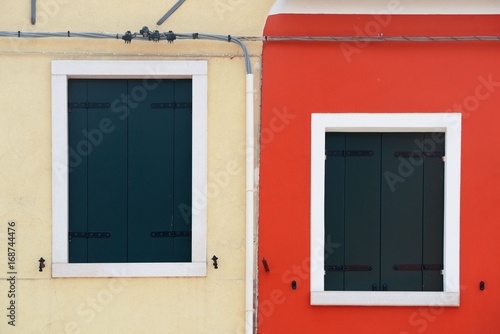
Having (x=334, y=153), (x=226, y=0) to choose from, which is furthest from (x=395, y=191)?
(x=226, y=0)

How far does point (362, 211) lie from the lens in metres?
6.34

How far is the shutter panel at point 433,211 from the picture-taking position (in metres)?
6.32

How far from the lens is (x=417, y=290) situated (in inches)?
249

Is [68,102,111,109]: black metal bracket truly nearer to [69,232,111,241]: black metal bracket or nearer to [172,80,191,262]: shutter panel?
[172,80,191,262]: shutter panel

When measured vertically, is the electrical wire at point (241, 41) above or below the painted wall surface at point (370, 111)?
above

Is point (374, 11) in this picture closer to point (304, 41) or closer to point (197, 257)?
point (304, 41)

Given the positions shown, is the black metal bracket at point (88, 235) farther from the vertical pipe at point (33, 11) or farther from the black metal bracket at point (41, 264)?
the vertical pipe at point (33, 11)

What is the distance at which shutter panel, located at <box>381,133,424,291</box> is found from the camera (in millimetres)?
6328

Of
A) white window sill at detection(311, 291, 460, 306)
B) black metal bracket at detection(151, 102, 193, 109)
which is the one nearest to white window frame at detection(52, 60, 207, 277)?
Result: black metal bracket at detection(151, 102, 193, 109)

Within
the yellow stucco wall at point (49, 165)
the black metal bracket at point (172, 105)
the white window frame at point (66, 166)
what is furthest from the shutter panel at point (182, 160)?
the yellow stucco wall at point (49, 165)

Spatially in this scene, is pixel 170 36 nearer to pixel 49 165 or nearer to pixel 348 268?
pixel 49 165

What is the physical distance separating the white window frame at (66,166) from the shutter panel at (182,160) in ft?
0.43

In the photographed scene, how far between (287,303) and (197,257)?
3.09 ft

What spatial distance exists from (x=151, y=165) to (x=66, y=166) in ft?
2.58
